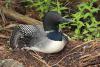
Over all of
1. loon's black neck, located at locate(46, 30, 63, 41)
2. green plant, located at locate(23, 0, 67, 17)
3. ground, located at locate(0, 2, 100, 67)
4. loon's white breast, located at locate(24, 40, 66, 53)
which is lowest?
ground, located at locate(0, 2, 100, 67)

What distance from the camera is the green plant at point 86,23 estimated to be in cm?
732

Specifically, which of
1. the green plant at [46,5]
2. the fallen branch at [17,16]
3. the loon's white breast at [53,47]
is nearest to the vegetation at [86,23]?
the green plant at [46,5]

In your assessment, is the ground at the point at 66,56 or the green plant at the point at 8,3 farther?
the green plant at the point at 8,3

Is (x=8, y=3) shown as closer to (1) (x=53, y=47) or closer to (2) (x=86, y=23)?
(2) (x=86, y=23)

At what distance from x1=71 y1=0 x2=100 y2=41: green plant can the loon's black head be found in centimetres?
97

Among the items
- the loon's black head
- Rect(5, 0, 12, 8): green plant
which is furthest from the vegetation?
Rect(5, 0, 12, 8): green plant

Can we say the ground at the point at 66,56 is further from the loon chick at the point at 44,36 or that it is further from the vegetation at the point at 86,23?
the vegetation at the point at 86,23

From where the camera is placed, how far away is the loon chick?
246 inches

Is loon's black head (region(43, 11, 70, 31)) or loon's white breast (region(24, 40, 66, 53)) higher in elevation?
loon's black head (region(43, 11, 70, 31))

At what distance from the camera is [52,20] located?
6.38 m

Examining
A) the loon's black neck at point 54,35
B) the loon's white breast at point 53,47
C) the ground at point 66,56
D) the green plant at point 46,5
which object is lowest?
the ground at point 66,56

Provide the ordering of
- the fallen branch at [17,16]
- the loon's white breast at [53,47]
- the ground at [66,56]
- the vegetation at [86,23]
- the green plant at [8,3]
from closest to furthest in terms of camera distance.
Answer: the loon's white breast at [53,47] < the ground at [66,56] < the vegetation at [86,23] < the fallen branch at [17,16] < the green plant at [8,3]

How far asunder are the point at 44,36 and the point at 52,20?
0.92ft

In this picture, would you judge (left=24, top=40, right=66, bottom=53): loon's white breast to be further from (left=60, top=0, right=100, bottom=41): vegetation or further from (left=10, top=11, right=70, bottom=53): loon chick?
(left=60, top=0, right=100, bottom=41): vegetation
